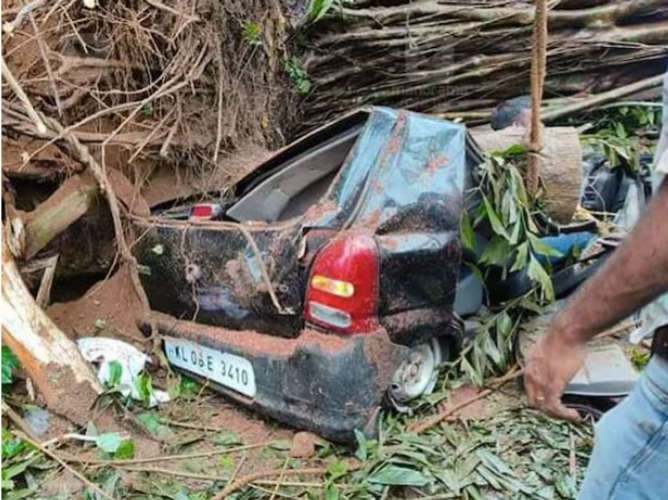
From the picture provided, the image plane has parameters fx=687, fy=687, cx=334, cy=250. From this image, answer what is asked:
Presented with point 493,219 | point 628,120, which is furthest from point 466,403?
point 628,120

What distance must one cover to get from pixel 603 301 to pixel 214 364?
213 centimetres

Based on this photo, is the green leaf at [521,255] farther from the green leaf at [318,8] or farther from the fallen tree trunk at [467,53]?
the fallen tree trunk at [467,53]

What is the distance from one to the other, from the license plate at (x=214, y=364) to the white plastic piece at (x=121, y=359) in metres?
0.16

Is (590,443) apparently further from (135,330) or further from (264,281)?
(135,330)

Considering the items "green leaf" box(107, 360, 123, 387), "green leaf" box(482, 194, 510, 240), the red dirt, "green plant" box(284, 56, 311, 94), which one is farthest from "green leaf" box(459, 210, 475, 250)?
"green plant" box(284, 56, 311, 94)

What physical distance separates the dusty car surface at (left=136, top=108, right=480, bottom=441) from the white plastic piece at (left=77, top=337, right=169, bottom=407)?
0.21 meters

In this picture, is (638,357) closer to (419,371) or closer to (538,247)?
(538,247)

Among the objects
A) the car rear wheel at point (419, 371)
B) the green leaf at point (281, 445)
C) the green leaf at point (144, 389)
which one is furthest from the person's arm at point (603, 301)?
the green leaf at point (144, 389)

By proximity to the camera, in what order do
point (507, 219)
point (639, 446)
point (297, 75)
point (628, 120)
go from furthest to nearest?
point (628, 120) → point (297, 75) → point (507, 219) → point (639, 446)

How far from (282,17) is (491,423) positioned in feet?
12.5

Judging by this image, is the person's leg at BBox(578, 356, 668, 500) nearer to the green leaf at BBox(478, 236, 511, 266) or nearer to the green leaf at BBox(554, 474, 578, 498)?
the green leaf at BBox(554, 474, 578, 498)

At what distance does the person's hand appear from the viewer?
1.36 m

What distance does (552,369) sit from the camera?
1.39 meters

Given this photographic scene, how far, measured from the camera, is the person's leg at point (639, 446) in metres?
1.33
